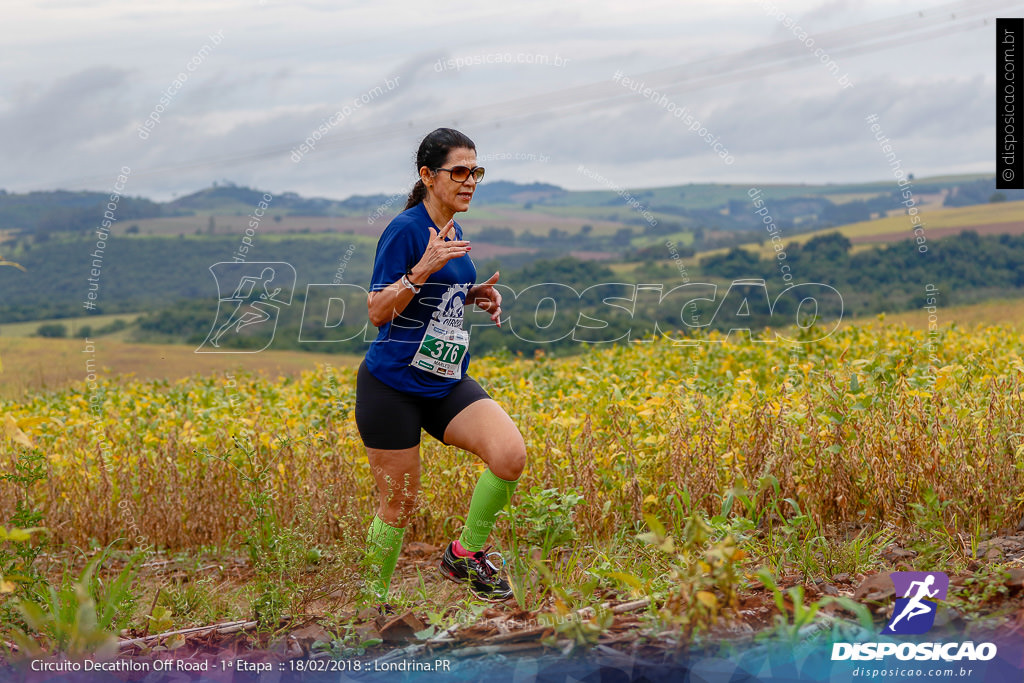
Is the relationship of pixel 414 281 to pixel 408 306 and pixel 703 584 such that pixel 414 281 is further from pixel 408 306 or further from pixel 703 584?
pixel 703 584

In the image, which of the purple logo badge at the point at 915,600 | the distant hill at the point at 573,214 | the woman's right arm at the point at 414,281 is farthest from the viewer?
the distant hill at the point at 573,214

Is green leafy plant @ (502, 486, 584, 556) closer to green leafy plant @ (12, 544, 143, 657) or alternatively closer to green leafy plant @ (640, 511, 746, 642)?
green leafy plant @ (640, 511, 746, 642)

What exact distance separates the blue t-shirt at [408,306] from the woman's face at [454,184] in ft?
0.35

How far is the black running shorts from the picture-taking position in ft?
13.1

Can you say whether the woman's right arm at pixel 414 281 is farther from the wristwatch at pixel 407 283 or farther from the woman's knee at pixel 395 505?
the woman's knee at pixel 395 505

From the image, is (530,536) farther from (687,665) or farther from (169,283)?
(169,283)

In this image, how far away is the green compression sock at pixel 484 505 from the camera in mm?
4062

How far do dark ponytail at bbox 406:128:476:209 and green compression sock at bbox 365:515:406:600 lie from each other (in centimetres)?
153

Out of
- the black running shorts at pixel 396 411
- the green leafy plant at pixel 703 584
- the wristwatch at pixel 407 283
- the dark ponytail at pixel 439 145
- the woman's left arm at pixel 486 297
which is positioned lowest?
the green leafy plant at pixel 703 584

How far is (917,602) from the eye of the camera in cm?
313

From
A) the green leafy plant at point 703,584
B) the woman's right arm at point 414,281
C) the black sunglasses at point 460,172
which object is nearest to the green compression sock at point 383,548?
the woman's right arm at point 414,281

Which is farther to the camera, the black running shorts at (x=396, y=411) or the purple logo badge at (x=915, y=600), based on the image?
the black running shorts at (x=396, y=411)

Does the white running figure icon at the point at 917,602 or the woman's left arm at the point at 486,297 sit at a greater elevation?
the woman's left arm at the point at 486,297

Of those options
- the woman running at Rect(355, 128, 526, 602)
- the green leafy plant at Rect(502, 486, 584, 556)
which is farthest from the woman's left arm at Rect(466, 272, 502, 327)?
the green leafy plant at Rect(502, 486, 584, 556)
